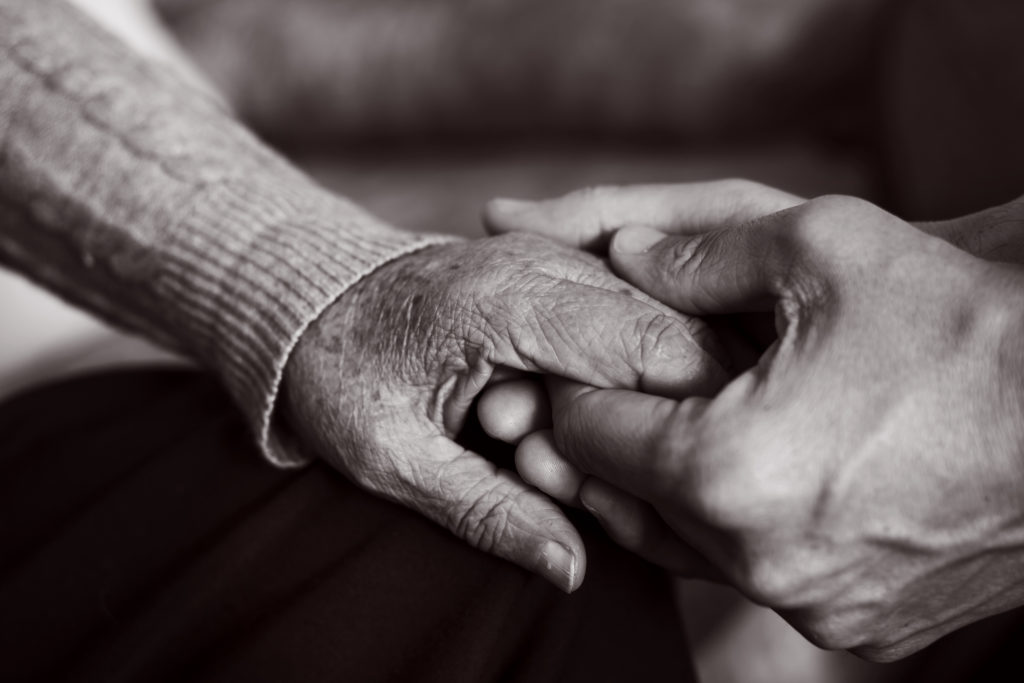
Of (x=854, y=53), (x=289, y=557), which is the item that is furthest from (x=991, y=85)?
(x=289, y=557)

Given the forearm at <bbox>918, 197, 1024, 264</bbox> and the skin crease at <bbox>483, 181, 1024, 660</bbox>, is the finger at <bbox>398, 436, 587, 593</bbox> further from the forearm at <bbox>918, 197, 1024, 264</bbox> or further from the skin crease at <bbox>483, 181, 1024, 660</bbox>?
the forearm at <bbox>918, 197, 1024, 264</bbox>

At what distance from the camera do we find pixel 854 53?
119cm

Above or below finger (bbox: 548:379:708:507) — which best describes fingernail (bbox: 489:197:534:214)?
above

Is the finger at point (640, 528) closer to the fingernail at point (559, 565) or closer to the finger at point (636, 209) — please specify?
the fingernail at point (559, 565)

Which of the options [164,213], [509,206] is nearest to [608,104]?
[509,206]

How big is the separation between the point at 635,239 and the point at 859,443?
0.84 ft

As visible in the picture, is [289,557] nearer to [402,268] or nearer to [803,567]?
[402,268]

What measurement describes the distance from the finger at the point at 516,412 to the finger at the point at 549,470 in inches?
0.8

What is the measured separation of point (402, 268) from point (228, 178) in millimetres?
215

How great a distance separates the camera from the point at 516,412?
1.99ft

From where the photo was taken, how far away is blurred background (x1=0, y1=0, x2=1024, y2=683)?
0.96 metres

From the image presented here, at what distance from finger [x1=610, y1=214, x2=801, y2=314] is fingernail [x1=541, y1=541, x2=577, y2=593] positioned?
183mm

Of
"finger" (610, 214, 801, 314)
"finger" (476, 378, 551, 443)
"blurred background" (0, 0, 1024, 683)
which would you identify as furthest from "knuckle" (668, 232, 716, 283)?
"blurred background" (0, 0, 1024, 683)

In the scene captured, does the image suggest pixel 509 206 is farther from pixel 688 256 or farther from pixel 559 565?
pixel 559 565
